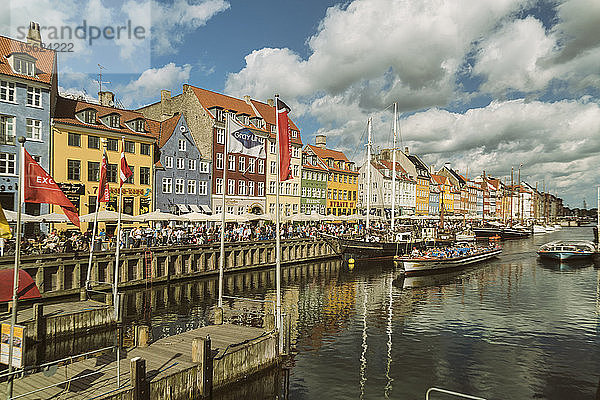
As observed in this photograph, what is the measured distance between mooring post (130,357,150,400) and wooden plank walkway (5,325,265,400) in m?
0.59

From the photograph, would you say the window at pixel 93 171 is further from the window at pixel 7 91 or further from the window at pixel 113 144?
the window at pixel 7 91

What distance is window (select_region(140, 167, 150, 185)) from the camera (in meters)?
53.5

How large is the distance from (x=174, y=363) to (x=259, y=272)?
1212 inches

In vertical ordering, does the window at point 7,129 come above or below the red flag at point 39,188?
above

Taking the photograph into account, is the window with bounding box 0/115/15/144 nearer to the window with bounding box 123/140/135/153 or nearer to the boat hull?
the window with bounding box 123/140/135/153

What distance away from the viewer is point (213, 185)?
204 feet

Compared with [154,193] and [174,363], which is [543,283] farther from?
[154,193]

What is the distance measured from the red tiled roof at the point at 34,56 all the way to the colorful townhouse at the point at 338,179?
48.3m

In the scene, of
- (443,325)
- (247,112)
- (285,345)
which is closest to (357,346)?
(285,345)

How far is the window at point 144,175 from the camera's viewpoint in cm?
5350

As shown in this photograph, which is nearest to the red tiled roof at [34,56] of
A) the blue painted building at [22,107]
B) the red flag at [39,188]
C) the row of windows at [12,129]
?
the blue painted building at [22,107]

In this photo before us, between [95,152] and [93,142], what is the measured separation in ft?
3.69

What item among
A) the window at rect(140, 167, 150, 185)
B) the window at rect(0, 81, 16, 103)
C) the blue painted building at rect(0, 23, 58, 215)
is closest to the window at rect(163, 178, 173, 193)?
the window at rect(140, 167, 150, 185)

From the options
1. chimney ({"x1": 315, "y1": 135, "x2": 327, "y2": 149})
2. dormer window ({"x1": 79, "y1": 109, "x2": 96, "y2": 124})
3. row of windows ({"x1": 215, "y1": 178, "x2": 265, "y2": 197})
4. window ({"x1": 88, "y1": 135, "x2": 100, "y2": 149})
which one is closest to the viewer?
window ({"x1": 88, "y1": 135, "x2": 100, "y2": 149})
